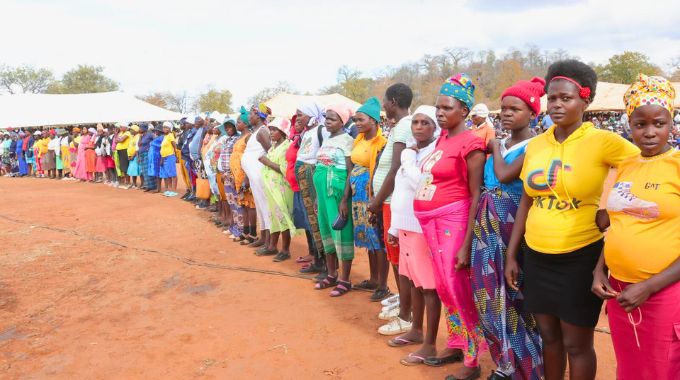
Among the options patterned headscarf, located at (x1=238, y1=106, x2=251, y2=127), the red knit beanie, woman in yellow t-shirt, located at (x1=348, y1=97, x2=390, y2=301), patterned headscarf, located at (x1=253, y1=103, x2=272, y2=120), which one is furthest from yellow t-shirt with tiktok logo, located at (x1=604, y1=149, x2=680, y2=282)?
patterned headscarf, located at (x1=238, y1=106, x2=251, y2=127)

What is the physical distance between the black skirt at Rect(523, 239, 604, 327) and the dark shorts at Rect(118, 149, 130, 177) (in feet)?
45.5

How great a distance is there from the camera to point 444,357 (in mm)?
3551

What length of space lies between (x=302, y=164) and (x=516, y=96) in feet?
9.67

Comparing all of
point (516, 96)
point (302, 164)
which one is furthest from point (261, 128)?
point (516, 96)

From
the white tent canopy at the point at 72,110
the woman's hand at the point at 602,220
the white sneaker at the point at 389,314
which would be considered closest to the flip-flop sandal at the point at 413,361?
the white sneaker at the point at 389,314

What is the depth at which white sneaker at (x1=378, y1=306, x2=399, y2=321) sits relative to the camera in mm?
4427

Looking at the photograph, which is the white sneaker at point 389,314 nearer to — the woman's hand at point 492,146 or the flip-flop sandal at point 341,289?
the flip-flop sandal at point 341,289

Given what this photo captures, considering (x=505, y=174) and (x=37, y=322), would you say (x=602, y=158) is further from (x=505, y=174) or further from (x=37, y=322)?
(x=37, y=322)

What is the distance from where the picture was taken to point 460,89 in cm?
322

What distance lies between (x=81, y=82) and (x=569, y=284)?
62.3 metres

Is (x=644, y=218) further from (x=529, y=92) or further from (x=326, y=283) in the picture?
(x=326, y=283)

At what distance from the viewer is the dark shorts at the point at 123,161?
1445cm

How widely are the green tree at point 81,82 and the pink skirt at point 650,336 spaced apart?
61.3 m

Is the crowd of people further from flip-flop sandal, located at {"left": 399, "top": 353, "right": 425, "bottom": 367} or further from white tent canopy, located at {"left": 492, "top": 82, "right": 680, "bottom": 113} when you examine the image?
white tent canopy, located at {"left": 492, "top": 82, "right": 680, "bottom": 113}
